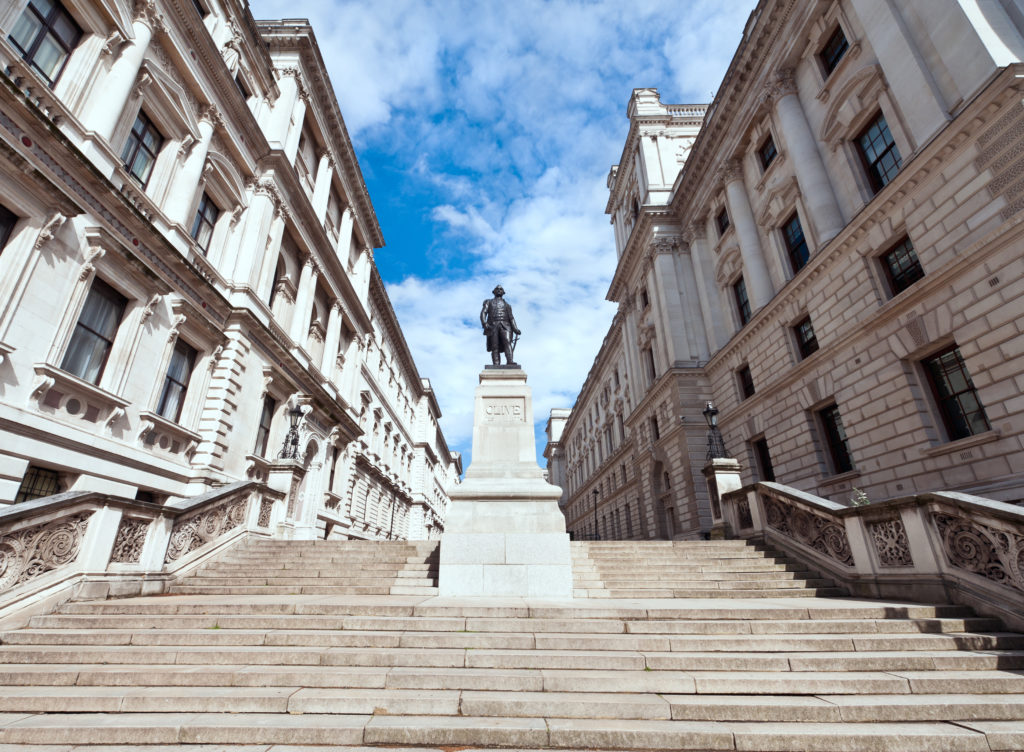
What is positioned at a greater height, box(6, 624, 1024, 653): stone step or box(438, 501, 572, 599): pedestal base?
box(438, 501, 572, 599): pedestal base

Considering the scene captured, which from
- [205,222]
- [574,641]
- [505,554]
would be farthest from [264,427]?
[574,641]

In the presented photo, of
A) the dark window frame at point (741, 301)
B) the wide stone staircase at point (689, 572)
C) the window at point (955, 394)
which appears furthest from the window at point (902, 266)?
the wide stone staircase at point (689, 572)

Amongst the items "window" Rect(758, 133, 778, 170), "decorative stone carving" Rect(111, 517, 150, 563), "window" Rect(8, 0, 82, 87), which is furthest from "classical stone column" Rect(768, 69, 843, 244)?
"window" Rect(8, 0, 82, 87)

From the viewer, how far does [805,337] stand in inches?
688

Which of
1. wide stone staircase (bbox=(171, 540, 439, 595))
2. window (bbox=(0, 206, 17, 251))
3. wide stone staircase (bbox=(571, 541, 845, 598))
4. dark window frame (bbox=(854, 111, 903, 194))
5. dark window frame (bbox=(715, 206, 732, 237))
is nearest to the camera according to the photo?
wide stone staircase (bbox=(571, 541, 845, 598))

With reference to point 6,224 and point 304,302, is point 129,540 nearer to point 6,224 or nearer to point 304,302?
point 6,224

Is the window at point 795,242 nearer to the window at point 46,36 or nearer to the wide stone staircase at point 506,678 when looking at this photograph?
the wide stone staircase at point 506,678

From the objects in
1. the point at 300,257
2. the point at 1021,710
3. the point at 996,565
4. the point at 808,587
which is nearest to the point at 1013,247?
the point at 996,565

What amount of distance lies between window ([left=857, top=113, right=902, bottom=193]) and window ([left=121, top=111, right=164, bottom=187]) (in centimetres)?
2176

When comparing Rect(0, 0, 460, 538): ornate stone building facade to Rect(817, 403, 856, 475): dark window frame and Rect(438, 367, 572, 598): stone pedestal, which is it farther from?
Rect(817, 403, 856, 475): dark window frame

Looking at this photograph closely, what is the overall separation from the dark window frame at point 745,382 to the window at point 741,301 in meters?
2.48

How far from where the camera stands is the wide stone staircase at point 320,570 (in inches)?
325

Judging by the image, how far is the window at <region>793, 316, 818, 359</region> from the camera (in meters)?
16.9

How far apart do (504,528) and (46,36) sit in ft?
48.9
